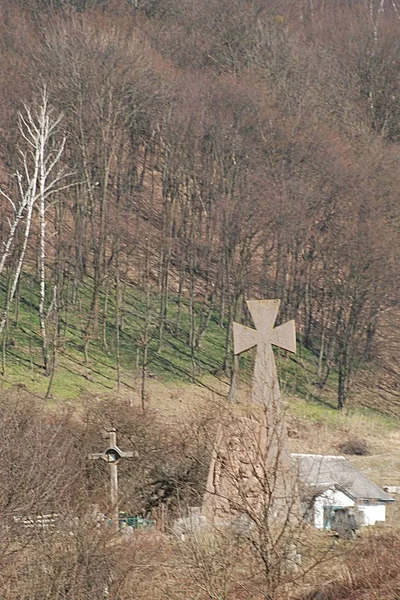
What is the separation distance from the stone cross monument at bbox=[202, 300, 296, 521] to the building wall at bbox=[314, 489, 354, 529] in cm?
144

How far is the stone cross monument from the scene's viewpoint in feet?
58.8

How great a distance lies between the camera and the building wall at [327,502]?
838 inches

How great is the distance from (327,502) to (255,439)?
4063mm

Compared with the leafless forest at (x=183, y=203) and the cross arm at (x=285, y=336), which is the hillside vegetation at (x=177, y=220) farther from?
the cross arm at (x=285, y=336)

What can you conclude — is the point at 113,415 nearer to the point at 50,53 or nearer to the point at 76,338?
the point at 76,338

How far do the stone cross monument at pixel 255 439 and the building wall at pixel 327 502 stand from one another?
144cm

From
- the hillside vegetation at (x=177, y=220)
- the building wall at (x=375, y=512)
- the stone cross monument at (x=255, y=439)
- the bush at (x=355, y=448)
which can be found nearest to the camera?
the stone cross monument at (x=255, y=439)

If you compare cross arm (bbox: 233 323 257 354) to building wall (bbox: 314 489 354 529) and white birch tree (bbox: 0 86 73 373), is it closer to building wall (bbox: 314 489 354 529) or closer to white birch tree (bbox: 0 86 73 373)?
building wall (bbox: 314 489 354 529)

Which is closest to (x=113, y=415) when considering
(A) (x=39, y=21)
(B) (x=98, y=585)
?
(B) (x=98, y=585)

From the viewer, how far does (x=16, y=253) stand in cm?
4262

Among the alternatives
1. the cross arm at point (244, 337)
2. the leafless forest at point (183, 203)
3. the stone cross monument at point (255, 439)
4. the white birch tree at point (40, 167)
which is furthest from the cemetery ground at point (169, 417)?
the white birch tree at point (40, 167)

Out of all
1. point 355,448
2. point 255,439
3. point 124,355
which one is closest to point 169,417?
point 355,448

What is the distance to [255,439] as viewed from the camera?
18.4 meters

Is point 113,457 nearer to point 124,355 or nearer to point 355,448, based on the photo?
point 355,448
